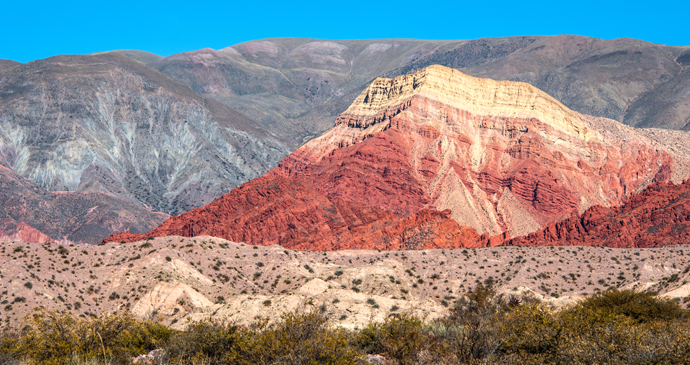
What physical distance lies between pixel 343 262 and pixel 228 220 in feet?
140

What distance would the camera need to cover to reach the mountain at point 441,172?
4203 inches

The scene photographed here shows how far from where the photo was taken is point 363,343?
33406mm

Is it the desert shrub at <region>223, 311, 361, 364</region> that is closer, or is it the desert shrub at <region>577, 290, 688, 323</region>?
the desert shrub at <region>223, 311, 361, 364</region>

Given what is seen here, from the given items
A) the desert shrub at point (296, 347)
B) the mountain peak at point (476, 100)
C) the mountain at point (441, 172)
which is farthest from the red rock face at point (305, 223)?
the desert shrub at point (296, 347)

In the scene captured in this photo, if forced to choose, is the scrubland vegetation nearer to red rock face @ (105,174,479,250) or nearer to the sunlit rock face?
red rock face @ (105,174,479,250)

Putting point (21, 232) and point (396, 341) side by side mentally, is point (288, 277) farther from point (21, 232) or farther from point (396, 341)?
point (21, 232)

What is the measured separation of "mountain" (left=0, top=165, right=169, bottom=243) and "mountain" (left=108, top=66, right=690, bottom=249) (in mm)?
43128

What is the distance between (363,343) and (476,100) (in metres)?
126

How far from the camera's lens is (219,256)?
210ft

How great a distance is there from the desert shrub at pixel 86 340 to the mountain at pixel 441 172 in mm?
65830

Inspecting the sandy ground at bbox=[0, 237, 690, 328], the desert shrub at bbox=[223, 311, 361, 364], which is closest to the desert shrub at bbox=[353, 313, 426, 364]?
the desert shrub at bbox=[223, 311, 361, 364]

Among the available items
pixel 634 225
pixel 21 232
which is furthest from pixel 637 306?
pixel 21 232

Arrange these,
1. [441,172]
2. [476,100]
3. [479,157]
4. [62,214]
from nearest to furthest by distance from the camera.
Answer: [441,172], [479,157], [476,100], [62,214]

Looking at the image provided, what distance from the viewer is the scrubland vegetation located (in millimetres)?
25938
